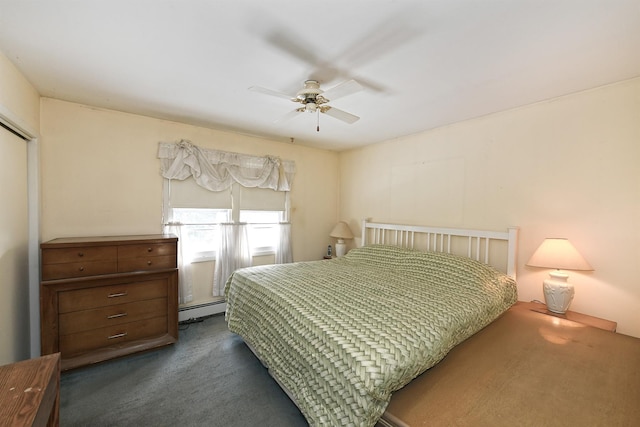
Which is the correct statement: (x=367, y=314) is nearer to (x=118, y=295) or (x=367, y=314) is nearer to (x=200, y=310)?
(x=118, y=295)

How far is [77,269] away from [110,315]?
1.66ft

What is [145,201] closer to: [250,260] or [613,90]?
[250,260]

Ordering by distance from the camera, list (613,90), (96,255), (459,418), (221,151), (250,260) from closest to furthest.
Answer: (459,418)
(613,90)
(96,255)
(221,151)
(250,260)

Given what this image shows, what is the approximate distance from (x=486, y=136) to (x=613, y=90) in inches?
35.4

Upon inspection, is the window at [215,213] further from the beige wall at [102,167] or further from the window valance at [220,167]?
A: the beige wall at [102,167]

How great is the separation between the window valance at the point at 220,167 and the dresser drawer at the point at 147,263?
3.32 ft

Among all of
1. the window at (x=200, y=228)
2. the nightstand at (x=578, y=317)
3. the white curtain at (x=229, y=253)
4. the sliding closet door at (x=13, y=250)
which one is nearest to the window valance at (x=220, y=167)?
the window at (x=200, y=228)

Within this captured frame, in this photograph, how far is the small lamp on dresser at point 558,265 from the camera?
2.00 m

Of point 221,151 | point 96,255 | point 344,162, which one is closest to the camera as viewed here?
point 96,255

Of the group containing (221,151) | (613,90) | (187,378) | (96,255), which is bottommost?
(187,378)

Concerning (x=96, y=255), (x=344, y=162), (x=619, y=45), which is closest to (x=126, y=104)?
(x=96, y=255)

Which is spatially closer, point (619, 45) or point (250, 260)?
point (619, 45)

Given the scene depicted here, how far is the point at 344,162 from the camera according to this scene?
14.7 feet

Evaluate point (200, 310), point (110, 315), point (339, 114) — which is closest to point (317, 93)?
point (339, 114)
